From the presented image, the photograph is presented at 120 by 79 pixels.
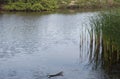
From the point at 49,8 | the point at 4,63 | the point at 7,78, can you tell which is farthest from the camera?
the point at 49,8

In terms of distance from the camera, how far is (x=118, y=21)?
15.2 m

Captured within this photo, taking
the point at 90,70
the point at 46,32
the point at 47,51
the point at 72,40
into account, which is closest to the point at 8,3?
the point at 46,32

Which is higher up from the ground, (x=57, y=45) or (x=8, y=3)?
(x=8, y=3)

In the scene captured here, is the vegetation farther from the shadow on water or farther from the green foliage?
the green foliage

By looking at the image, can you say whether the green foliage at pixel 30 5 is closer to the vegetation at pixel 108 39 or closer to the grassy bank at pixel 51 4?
the grassy bank at pixel 51 4

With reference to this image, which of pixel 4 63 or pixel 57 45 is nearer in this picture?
pixel 4 63

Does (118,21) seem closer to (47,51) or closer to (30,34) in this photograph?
(47,51)

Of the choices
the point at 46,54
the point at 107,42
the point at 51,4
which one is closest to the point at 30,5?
the point at 51,4

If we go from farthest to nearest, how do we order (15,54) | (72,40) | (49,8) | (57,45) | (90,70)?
(49,8)
(72,40)
(57,45)
(15,54)
(90,70)

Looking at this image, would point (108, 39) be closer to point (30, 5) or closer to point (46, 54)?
point (46, 54)

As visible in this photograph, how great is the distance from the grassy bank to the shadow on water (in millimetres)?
34576

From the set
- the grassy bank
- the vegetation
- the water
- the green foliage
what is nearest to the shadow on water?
the vegetation

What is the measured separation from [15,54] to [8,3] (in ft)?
119

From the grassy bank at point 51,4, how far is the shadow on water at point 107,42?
113ft
